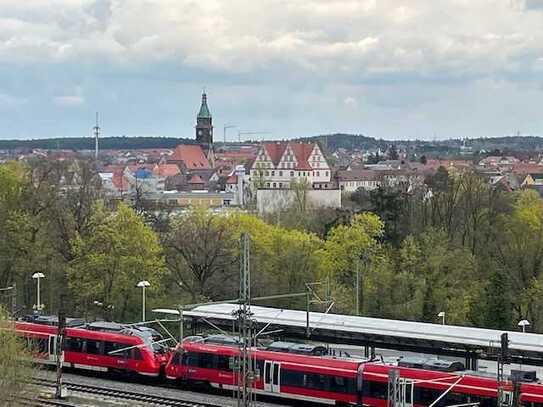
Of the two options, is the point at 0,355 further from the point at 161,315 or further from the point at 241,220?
the point at 241,220

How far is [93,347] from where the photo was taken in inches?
1580

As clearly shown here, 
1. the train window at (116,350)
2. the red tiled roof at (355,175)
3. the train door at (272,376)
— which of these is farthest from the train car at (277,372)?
the red tiled roof at (355,175)

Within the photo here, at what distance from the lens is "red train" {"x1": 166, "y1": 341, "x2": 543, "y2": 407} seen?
101 ft

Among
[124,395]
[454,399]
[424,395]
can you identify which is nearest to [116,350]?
[124,395]

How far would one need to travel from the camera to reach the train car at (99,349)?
38.8 meters

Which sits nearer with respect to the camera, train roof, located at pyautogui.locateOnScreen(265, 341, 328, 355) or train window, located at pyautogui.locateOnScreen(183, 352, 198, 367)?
train roof, located at pyautogui.locateOnScreen(265, 341, 328, 355)

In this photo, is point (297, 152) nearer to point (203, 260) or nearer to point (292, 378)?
point (203, 260)

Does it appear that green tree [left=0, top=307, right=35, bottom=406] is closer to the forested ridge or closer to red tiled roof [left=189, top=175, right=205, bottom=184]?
the forested ridge

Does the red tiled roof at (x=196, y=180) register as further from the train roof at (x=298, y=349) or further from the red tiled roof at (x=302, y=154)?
the train roof at (x=298, y=349)

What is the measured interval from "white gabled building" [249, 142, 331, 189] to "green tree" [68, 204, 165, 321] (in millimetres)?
95511

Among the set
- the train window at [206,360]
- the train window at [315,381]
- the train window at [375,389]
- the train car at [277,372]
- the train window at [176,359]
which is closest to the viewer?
the train window at [375,389]

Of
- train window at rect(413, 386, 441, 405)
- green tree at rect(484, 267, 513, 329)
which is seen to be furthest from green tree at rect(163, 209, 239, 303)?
train window at rect(413, 386, 441, 405)

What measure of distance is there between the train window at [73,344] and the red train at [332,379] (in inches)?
172

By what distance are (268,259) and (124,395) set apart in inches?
971
